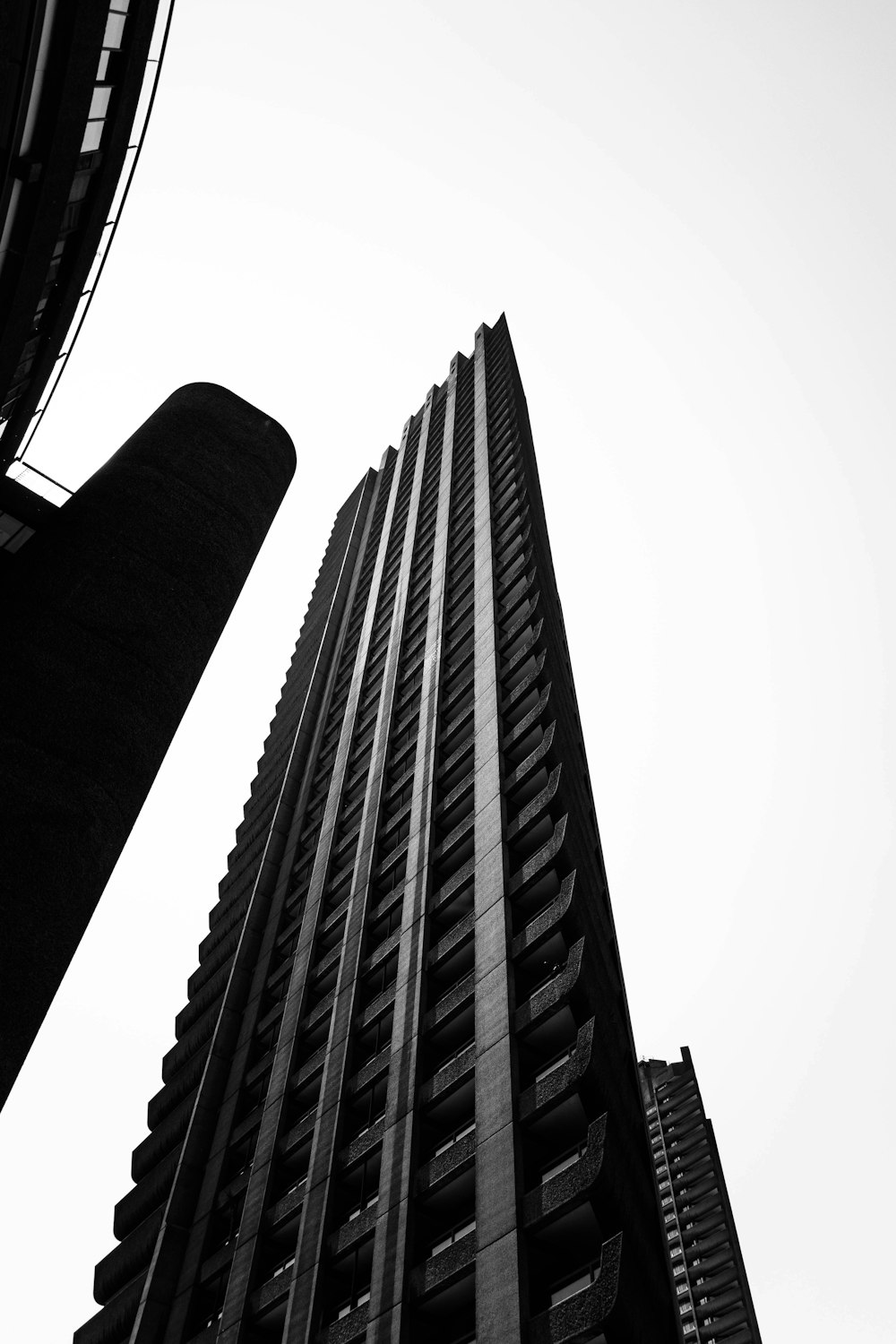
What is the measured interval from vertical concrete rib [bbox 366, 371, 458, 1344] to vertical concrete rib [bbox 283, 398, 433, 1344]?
2.52m

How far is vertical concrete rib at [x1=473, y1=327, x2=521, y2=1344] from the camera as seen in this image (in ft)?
66.8

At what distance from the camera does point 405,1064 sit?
29047 mm

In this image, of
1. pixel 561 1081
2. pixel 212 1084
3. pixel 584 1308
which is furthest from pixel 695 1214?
pixel 584 1308

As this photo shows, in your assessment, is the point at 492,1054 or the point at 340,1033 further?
the point at 340,1033

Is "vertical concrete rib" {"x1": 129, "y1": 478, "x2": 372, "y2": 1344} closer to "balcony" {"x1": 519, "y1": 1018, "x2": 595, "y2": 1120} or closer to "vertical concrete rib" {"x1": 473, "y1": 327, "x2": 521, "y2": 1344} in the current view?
"vertical concrete rib" {"x1": 473, "y1": 327, "x2": 521, "y2": 1344}

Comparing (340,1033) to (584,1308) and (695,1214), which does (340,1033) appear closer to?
(584,1308)

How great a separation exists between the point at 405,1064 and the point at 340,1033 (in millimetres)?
5264

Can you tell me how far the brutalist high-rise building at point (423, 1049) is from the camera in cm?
2211

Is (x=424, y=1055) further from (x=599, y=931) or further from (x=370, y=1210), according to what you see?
(x=599, y=931)

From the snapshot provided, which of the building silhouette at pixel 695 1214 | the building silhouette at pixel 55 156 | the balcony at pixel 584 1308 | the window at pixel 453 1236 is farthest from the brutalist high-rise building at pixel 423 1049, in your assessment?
the building silhouette at pixel 695 1214

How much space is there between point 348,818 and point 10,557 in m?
36.9

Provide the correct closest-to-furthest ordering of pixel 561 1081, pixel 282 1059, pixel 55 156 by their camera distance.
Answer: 1. pixel 55 156
2. pixel 561 1081
3. pixel 282 1059

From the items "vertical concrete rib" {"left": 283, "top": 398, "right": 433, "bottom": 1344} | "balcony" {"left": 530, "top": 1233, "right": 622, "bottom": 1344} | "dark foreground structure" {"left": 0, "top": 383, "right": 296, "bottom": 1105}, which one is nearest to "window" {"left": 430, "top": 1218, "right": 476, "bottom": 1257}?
"balcony" {"left": 530, "top": 1233, "right": 622, "bottom": 1344}

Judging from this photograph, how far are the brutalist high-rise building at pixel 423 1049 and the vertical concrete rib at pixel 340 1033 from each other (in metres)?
0.12
